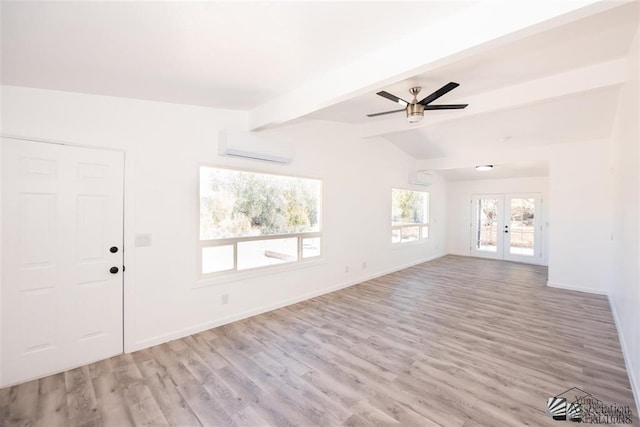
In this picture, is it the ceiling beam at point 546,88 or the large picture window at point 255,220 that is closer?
the ceiling beam at point 546,88

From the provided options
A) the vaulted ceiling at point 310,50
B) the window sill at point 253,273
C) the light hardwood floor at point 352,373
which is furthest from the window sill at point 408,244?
the vaulted ceiling at point 310,50

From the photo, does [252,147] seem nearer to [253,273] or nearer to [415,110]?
[253,273]

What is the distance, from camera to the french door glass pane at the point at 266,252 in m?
3.79

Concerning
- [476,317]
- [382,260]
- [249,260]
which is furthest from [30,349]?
[382,260]

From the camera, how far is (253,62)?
7.47ft

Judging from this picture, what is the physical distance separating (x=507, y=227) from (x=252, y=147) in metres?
7.75

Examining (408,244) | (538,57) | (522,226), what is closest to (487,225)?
(522,226)

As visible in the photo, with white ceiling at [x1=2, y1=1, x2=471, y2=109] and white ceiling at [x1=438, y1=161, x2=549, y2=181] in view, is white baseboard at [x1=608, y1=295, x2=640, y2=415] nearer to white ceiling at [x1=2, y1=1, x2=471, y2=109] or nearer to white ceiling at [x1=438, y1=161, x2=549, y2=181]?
white ceiling at [x1=2, y1=1, x2=471, y2=109]

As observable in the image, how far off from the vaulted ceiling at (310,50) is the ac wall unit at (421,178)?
Result: 3.43 meters

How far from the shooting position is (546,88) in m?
3.04

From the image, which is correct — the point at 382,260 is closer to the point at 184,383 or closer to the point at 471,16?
the point at 184,383

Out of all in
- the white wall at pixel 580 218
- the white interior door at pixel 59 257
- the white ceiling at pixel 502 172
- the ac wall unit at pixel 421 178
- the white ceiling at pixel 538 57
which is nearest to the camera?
the white ceiling at pixel 538 57

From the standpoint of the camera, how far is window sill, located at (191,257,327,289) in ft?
11.1

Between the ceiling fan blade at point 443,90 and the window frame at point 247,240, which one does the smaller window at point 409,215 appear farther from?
the ceiling fan blade at point 443,90
